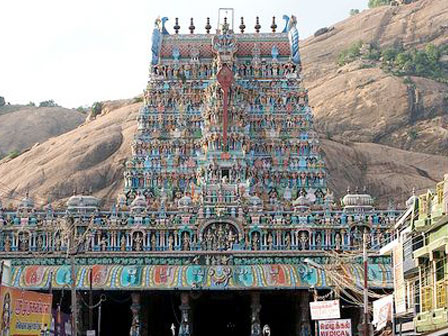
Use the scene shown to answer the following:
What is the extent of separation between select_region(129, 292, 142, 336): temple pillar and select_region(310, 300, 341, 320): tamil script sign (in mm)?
26181

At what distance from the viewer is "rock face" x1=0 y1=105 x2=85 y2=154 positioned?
134 metres

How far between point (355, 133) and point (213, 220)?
4435 centimetres

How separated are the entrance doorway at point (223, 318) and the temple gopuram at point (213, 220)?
4.6 inches

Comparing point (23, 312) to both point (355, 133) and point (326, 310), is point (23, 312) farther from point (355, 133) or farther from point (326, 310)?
point (355, 133)

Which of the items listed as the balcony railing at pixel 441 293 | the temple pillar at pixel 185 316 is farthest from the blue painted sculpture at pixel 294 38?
the balcony railing at pixel 441 293

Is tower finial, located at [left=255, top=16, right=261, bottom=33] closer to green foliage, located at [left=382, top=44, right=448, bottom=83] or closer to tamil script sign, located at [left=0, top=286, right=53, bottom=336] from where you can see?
green foliage, located at [left=382, top=44, right=448, bottom=83]

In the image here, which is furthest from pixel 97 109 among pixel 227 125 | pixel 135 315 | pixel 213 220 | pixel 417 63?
pixel 135 315

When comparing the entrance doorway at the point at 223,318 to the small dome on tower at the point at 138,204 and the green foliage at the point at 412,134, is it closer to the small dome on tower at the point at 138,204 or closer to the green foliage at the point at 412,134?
the small dome on tower at the point at 138,204

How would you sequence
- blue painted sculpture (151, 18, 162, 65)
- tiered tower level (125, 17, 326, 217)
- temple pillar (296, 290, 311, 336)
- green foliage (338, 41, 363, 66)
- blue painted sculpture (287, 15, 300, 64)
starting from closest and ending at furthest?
1. temple pillar (296, 290, 311, 336)
2. tiered tower level (125, 17, 326, 217)
3. blue painted sculpture (287, 15, 300, 64)
4. blue painted sculpture (151, 18, 162, 65)
5. green foliage (338, 41, 363, 66)

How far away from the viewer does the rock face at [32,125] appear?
13364 centimetres

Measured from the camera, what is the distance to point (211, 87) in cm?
8300

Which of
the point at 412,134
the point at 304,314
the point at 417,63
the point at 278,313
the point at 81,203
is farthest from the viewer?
the point at 417,63

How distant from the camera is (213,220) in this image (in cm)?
7138

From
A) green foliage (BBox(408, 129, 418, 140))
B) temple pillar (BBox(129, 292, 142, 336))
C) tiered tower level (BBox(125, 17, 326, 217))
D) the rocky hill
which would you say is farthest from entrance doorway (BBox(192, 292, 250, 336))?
green foliage (BBox(408, 129, 418, 140))
